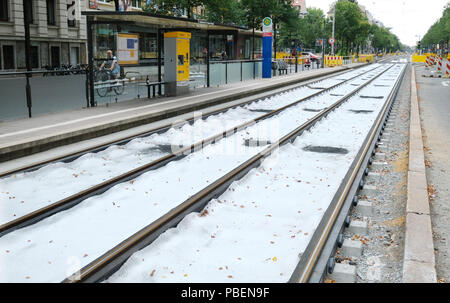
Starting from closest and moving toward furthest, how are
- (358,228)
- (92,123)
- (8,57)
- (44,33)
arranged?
(358,228) → (92,123) → (8,57) → (44,33)

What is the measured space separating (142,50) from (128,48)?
43.1 inches

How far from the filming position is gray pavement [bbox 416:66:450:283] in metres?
5.10

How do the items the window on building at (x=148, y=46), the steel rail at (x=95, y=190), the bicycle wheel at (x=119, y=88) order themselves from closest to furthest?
the steel rail at (x=95, y=190)
the bicycle wheel at (x=119, y=88)
the window on building at (x=148, y=46)

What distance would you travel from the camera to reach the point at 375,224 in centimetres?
598

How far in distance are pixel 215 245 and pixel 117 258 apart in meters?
1.00

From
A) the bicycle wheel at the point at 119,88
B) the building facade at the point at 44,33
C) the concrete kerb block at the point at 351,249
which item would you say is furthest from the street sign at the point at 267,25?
the concrete kerb block at the point at 351,249

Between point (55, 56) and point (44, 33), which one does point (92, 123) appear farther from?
point (55, 56)

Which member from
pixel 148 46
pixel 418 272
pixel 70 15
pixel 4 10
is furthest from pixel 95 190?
pixel 70 15

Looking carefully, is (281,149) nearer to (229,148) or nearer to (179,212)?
(229,148)

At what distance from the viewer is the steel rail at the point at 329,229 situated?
4504 mm

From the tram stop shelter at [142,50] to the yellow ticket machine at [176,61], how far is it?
0.28 m

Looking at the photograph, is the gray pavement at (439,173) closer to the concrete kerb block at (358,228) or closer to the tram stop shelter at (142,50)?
the concrete kerb block at (358,228)

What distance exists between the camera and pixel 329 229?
5512mm

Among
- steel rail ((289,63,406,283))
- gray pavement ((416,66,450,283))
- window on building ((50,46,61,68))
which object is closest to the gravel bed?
steel rail ((289,63,406,283))
